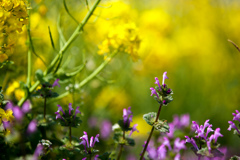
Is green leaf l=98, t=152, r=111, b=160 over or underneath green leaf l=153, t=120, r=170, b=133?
underneath

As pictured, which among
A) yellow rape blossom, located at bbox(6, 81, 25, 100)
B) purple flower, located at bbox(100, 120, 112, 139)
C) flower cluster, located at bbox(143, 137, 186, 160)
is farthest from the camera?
purple flower, located at bbox(100, 120, 112, 139)

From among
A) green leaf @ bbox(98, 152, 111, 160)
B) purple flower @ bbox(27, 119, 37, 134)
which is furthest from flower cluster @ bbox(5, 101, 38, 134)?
green leaf @ bbox(98, 152, 111, 160)

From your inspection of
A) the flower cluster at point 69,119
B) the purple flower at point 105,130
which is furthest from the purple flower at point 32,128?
the purple flower at point 105,130

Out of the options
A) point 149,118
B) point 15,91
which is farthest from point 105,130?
point 149,118

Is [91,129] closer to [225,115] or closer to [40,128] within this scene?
[40,128]

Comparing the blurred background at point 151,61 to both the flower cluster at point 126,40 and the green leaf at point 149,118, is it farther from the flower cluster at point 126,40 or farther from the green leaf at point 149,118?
the green leaf at point 149,118

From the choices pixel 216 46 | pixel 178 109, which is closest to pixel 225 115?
pixel 178 109

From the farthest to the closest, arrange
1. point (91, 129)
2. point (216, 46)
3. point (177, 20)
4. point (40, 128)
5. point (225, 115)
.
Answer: point (177, 20) → point (216, 46) → point (225, 115) → point (91, 129) → point (40, 128)

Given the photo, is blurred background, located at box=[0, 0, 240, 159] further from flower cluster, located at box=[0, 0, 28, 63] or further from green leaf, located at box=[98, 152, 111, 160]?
green leaf, located at box=[98, 152, 111, 160]
